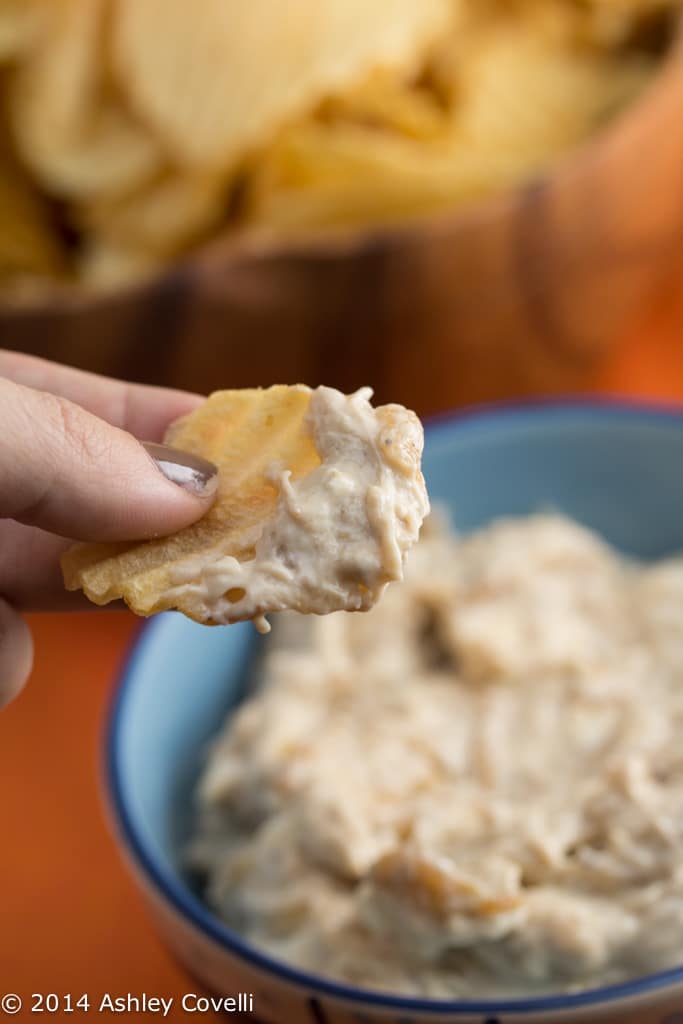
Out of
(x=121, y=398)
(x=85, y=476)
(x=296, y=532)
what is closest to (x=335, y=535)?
(x=296, y=532)

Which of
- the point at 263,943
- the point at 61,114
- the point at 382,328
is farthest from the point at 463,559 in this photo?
the point at 61,114

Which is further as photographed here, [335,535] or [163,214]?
[163,214]

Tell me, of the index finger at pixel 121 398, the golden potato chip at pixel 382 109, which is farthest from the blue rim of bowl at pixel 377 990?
the golden potato chip at pixel 382 109

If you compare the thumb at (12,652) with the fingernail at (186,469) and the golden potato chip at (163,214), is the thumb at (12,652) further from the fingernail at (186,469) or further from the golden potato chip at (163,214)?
the golden potato chip at (163,214)

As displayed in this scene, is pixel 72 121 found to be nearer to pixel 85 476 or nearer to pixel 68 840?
pixel 68 840

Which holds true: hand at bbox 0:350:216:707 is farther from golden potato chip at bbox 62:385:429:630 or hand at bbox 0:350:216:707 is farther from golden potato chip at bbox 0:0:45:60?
golden potato chip at bbox 0:0:45:60

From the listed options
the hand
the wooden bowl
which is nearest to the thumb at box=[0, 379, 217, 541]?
the hand
